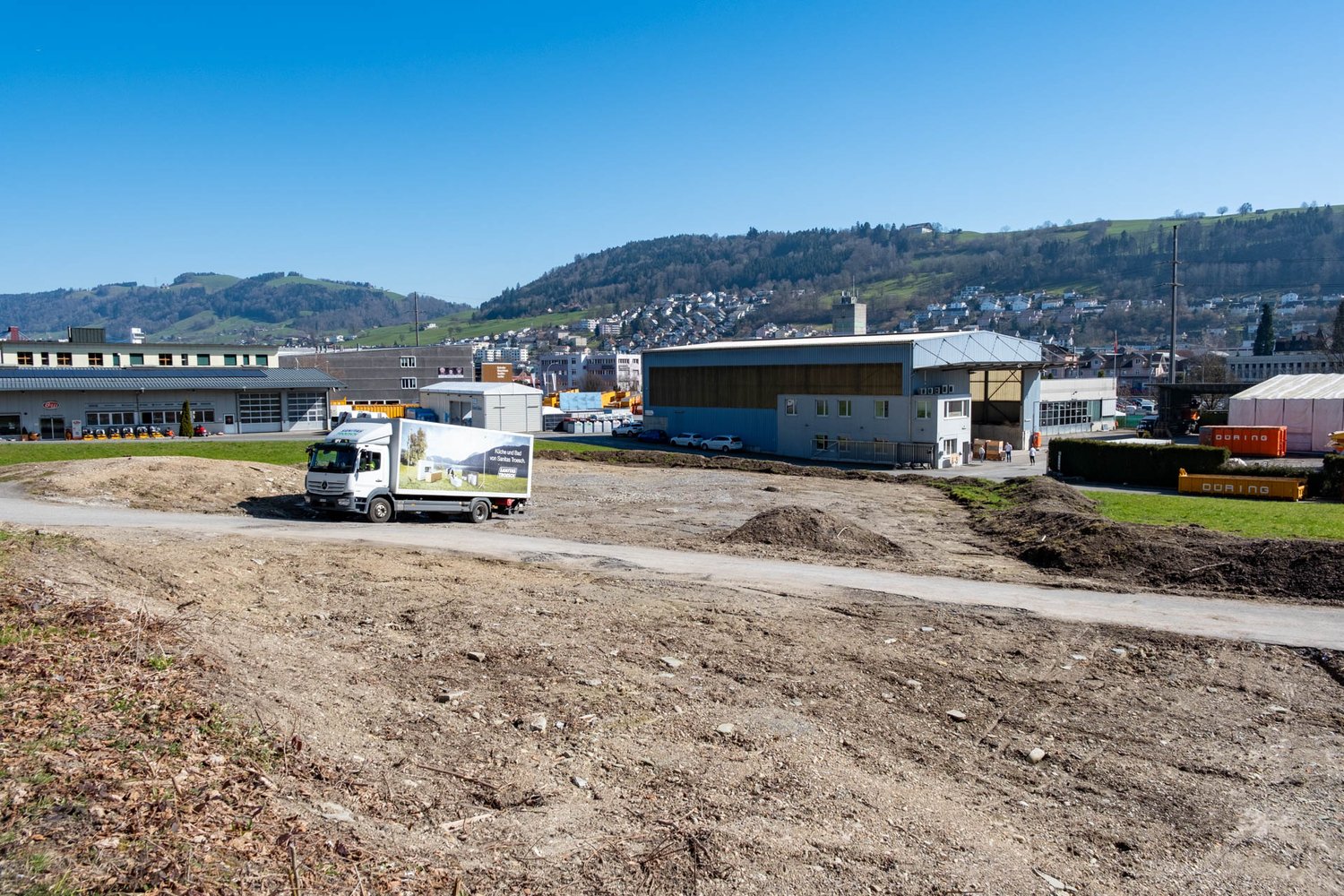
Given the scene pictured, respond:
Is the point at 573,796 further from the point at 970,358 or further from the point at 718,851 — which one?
the point at 970,358

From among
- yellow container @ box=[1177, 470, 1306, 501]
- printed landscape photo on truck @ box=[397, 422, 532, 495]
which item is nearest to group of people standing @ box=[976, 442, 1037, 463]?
yellow container @ box=[1177, 470, 1306, 501]

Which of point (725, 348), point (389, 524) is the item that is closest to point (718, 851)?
point (389, 524)

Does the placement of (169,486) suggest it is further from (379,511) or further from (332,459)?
(379,511)

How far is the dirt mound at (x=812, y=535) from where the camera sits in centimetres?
2448

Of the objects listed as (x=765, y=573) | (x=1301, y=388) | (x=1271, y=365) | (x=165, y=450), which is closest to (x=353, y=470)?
(x=765, y=573)

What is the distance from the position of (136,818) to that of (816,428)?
5273 cm

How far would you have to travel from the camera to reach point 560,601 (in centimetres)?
1698

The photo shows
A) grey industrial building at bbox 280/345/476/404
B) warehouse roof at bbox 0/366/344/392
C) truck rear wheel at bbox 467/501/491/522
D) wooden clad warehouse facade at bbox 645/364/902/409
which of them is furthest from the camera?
grey industrial building at bbox 280/345/476/404

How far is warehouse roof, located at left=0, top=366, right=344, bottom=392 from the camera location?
59.9 metres

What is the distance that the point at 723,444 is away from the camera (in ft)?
201

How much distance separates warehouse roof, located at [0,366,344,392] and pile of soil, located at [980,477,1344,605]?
58.8 meters

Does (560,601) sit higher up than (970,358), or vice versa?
(970,358)

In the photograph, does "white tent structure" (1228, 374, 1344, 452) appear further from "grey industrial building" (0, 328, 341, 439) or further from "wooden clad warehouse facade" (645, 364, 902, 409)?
"grey industrial building" (0, 328, 341, 439)

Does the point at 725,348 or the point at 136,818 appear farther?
the point at 725,348
